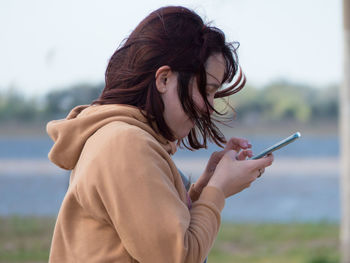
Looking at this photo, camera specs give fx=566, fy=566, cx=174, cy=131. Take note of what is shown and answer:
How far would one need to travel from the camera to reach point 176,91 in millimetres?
1395

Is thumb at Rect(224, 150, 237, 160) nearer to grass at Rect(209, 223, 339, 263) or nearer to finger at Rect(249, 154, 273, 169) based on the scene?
finger at Rect(249, 154, 273, 169)

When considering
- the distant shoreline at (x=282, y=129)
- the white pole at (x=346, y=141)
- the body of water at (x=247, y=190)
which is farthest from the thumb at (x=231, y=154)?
the distant shoreline at (x=282, y=129)

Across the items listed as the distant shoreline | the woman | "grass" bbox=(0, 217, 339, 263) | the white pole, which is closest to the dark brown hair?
the woman

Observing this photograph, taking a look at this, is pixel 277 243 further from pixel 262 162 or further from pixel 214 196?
pixel 214 196

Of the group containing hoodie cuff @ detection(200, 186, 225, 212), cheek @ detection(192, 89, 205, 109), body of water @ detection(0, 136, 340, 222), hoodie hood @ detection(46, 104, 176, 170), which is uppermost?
cheek @ detection(192, 89, 205, 109)

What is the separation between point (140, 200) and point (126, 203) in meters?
0.03

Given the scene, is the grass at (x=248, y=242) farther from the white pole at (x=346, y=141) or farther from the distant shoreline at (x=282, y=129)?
the distant shoreline at (x=282, y=129)

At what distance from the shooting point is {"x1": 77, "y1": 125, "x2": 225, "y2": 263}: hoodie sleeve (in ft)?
3.98

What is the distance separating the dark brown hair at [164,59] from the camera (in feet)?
4.57

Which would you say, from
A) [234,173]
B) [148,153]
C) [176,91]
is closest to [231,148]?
[234,173]

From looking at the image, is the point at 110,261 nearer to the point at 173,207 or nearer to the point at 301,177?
the point at 173,207

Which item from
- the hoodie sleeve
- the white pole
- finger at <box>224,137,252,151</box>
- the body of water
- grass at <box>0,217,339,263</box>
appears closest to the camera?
the hoodie sleeve

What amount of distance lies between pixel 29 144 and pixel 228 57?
9.53 m

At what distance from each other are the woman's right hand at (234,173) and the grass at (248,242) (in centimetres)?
400
